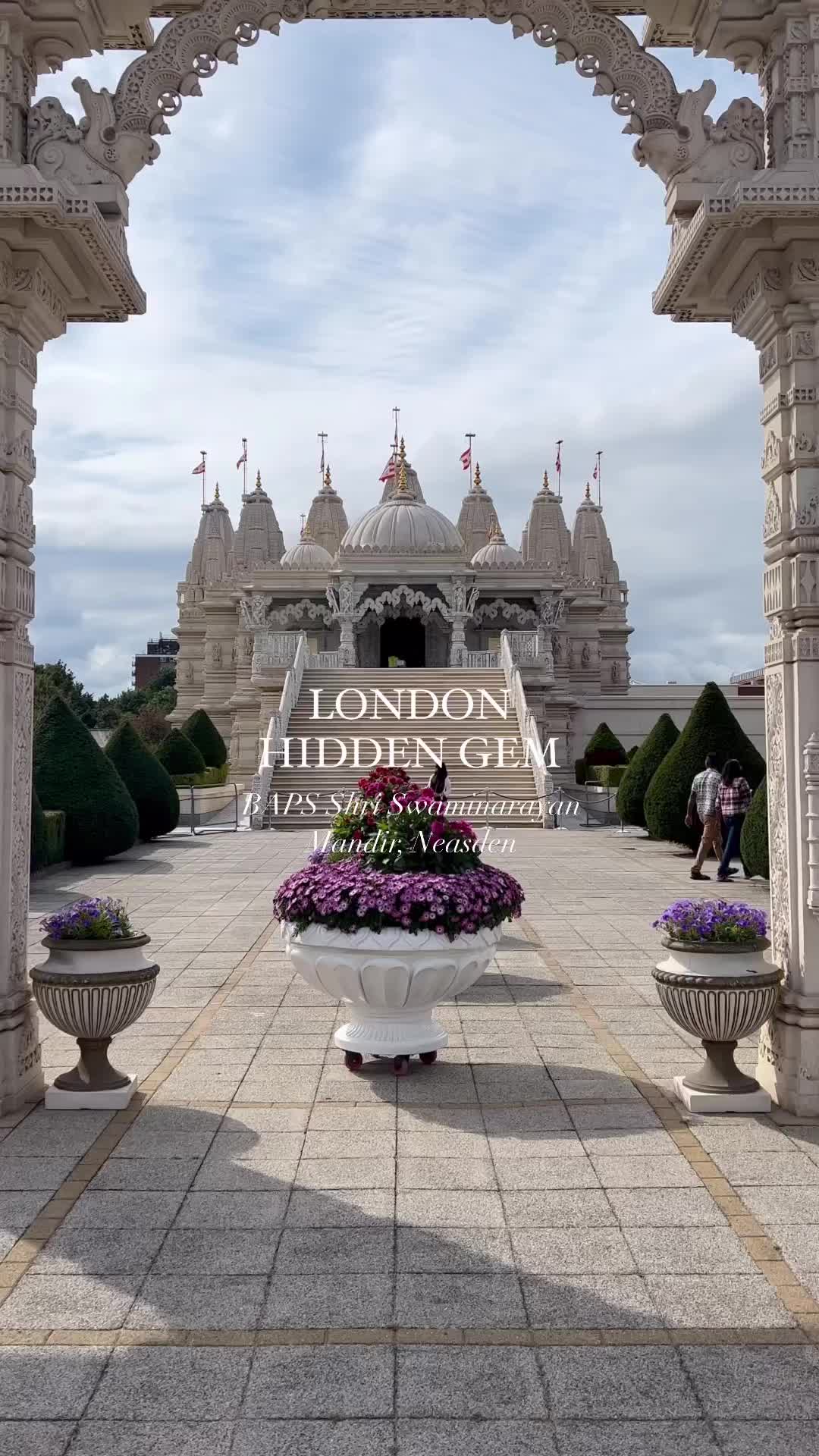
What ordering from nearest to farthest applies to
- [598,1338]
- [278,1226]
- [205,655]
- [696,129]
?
1. [598,1338]
2. [278,1226]
3. [696,129]
4. [205,655]

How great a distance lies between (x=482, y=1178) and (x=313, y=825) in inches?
737

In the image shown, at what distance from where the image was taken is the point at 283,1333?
3650 mm

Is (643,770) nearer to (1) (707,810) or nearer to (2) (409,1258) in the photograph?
(1) (707,810)

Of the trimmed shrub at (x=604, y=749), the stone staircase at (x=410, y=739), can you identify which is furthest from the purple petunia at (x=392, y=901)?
the trimmed shrub at (x=604, y=749)

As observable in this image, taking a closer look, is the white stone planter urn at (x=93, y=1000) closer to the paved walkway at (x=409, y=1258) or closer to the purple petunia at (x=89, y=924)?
the purple petunia at (x=89, y=924)

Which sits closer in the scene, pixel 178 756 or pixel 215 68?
pixel 215 68

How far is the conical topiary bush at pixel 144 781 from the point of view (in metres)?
19.8

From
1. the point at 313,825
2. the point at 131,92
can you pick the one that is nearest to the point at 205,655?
the point at 313,825

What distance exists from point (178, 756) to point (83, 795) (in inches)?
432

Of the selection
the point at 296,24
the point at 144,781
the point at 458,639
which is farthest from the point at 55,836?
the point at 458,639

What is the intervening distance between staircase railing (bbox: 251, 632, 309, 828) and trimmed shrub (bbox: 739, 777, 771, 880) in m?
11.2

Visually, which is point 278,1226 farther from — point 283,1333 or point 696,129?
point 696,129

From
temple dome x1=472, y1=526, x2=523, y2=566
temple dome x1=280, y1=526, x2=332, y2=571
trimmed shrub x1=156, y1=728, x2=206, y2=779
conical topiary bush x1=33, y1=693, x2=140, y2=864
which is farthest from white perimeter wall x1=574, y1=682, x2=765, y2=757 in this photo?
conical topiary bush x1=33, y1=693, x2=140, y2=864

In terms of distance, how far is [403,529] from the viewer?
43.0m
